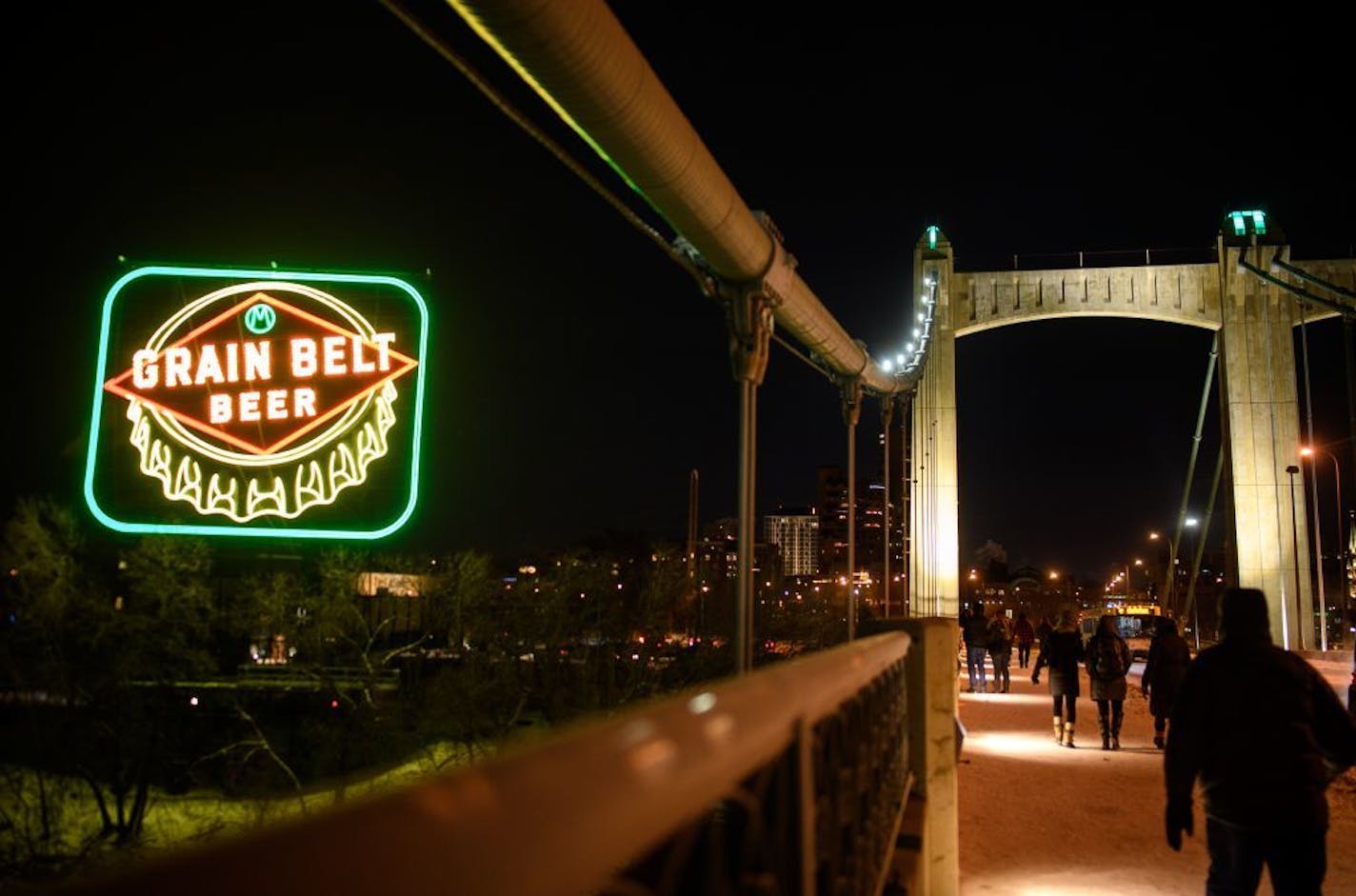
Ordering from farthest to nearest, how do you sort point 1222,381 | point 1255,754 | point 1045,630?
point 1222,381 < point 1045,630 < point 1255,754

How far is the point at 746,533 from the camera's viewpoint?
8.01m

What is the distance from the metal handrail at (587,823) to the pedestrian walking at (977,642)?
18.8 metres

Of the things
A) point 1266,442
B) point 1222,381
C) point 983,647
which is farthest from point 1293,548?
point 983,647

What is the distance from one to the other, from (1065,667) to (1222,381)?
84.3 ft

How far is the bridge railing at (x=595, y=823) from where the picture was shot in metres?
0.70

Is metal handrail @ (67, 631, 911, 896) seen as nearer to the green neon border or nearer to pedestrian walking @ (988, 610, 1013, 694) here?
the green neon border

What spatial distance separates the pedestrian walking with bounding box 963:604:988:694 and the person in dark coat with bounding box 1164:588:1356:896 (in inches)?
623

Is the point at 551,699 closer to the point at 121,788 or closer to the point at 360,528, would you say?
the point at 360,528

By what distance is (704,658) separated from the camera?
23047 millimetres

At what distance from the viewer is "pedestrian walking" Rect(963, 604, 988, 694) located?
20.2 m

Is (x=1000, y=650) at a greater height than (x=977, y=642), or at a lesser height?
lesser

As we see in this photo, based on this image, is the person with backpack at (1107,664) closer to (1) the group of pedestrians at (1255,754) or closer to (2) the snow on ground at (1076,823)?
(2) the snow on ground at (1076,823)

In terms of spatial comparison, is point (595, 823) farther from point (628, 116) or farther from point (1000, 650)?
point (1000, 650)

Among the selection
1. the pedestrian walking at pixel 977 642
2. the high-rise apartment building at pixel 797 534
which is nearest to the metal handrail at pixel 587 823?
the pedestrian walking at pixel 977 642
